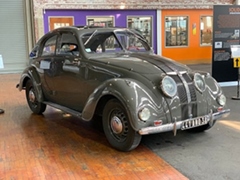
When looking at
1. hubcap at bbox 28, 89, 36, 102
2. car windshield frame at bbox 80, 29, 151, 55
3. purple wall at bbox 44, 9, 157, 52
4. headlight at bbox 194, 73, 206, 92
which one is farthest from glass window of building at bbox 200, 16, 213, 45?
headlight at bbox 194, 73, 206, 92

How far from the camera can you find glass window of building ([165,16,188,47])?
14.8 metres

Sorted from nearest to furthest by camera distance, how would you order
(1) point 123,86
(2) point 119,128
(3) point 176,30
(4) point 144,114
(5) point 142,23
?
(4) point 144,114
(1) point 123,86
(2) point 119,128
(5) point 142,23
(3) point 176,30

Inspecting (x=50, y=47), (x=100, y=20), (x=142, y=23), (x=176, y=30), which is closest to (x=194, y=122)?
(x=50, y=47)

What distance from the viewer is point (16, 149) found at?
415 centimetres

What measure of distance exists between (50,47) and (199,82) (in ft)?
9.23

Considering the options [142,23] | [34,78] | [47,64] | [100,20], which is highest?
[100,20]

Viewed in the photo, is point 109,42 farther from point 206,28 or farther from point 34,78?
point 206,28

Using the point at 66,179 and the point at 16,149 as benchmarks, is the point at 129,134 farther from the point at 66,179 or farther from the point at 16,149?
the point at 16,149

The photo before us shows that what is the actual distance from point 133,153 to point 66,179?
1015mm

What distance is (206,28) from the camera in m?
15.4

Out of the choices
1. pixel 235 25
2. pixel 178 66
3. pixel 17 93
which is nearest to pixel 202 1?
pixel 235 25

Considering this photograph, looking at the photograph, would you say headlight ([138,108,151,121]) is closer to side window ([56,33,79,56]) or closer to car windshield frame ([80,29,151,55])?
car windshield frame ([80,29,151,55])

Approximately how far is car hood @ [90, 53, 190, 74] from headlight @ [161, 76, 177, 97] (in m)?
0.21

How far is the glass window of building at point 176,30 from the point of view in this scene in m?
14.8
